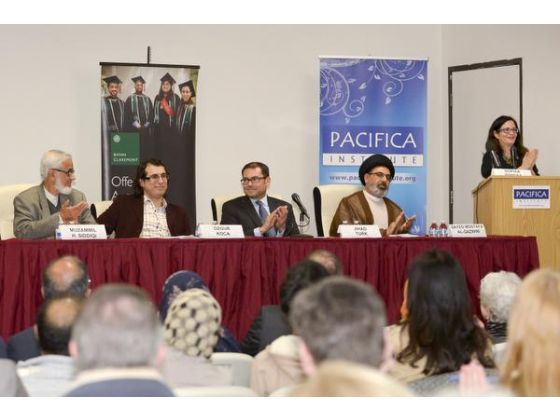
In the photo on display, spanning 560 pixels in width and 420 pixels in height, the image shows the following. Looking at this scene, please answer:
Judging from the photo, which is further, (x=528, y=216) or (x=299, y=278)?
(x=528, y=216)

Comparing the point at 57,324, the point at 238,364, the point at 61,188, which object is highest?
the point at 61,188

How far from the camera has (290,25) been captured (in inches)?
354

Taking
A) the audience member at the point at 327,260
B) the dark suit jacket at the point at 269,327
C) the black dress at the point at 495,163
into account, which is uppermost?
the black dress at the point at 495,163

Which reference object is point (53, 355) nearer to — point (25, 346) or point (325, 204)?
point (25, 346)

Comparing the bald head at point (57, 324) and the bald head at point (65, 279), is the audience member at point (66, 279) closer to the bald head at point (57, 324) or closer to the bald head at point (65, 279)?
the bald head at point (65, 279)

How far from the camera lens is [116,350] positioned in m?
1.99

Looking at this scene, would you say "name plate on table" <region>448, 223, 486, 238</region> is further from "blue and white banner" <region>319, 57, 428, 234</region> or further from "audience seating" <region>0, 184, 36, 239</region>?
"audience seating" <region>0, 184, 36, 239</region>

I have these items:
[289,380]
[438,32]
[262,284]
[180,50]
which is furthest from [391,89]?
[289,380]

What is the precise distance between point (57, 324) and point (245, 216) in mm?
3623

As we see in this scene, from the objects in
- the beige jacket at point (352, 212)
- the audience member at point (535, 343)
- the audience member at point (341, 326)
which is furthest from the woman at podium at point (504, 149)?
the audience member at point (341, 326)

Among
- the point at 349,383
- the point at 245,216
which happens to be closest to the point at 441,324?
the point at 349,383

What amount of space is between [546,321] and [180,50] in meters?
6.91

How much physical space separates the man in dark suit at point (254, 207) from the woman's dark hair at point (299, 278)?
8.60 feet

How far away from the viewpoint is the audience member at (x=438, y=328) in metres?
3.09
